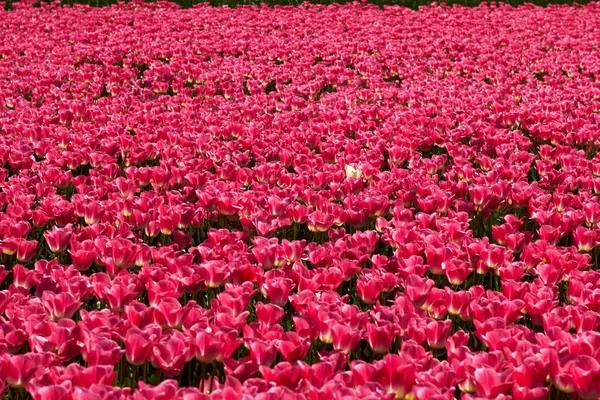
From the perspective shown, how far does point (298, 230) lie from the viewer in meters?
4.24

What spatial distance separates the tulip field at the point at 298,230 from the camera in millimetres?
2465

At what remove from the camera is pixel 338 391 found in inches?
86.0

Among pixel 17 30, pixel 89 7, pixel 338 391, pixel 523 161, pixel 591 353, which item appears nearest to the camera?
pixel 338 391

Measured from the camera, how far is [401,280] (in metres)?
3.36

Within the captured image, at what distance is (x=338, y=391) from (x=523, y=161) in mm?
3684

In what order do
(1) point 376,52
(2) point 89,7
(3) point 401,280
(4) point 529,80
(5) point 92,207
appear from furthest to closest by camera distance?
(2) point 89,7
(1) point 376,52
(4) point 529,80
(5) point 92,207
(3) point 401,280

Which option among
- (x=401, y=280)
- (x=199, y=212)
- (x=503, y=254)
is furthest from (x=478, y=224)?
(x=199, y=212)

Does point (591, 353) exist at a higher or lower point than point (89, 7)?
lower

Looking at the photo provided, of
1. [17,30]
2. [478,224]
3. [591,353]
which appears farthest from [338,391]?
[17,30]

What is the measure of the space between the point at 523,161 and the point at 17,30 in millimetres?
9479

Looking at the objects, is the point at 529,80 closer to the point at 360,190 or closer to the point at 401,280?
the point at 360,190

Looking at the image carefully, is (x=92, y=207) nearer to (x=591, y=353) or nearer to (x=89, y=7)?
(x=591, y=353)

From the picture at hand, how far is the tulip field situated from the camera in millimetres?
2465

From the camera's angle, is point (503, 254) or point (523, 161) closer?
point (503, 254)
